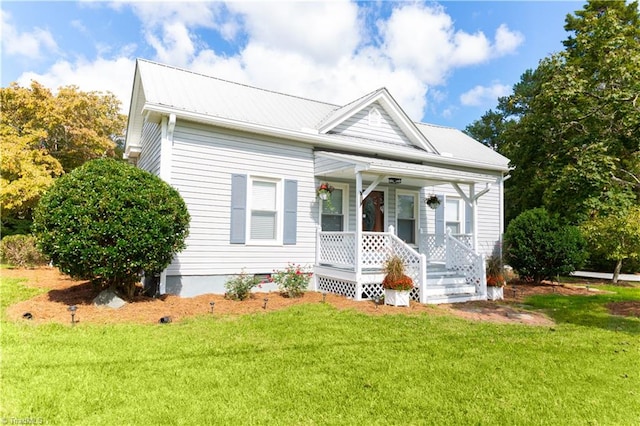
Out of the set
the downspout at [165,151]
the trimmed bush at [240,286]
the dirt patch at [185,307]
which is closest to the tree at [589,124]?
the dirt patch at [185,307]

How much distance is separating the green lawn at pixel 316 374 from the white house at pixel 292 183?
270cm

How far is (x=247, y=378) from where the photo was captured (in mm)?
→ 3939

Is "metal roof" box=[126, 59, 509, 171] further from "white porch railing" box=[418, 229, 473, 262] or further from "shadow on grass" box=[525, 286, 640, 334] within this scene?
"shadow on grass" box=[525, 286, 640, 334]

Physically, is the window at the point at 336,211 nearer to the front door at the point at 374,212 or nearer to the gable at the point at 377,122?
the front door at the point at 374,212

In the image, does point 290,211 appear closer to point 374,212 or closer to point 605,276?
point 374,212

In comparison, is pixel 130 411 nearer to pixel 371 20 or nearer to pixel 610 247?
pixel 371 20

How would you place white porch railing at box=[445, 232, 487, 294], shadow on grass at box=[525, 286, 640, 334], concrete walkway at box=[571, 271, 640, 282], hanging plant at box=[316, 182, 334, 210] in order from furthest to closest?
concrete walkway at box=[571, 271, 640, 282] < hanging plant at box=[316, 182, 334, 210] < white porch railing at box=[445, 232, 487, 294] < shadow on grass at box=[525, 286, 640, 334]

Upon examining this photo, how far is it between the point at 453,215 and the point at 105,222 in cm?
1059

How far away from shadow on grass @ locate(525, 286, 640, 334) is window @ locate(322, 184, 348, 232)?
4993mm

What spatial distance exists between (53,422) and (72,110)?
779 inches

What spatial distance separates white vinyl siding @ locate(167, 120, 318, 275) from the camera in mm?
8492

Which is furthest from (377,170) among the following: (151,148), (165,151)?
(151,148)

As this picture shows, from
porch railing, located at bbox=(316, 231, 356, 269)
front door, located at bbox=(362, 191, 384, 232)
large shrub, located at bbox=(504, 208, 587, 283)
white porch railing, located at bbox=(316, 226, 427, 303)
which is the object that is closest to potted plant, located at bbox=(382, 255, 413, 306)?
white porch railing, located at bbox=(316, 226, 427, 303)

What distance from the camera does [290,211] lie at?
31.7 feet
